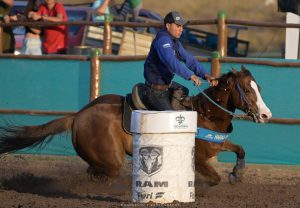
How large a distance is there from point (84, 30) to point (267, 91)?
19.4 ft

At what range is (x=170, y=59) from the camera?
8.95 m

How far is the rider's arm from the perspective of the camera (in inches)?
352

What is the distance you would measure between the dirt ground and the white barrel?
145 mm

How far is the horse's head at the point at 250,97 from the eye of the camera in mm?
9137

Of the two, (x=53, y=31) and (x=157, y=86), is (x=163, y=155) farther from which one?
(x=53, y=31)

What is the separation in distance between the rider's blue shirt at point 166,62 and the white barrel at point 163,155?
1.22m

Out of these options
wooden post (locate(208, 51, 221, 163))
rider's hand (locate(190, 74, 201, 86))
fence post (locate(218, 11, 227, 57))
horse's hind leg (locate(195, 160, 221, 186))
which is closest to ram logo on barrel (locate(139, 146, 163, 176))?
rider's hand (locate(190, 74, 201, 86))

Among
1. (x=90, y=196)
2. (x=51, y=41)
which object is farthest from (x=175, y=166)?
(x=51, y=41)

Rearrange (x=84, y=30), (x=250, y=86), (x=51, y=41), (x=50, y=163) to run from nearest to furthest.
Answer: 1. (x=250, y=86)
2. (x=50, y=163)
3. (x=51, y=41)
4. (x=84, y=30)

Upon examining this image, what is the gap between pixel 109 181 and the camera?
950 cm

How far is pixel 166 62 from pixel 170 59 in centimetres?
6

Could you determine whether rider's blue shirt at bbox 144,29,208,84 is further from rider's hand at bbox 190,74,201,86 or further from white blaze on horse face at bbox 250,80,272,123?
white blaze on horse face at bbox 250,80,272,123

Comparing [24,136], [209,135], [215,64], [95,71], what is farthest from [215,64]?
[24,136]

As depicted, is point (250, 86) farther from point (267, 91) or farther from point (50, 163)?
point (50, 163)
